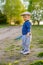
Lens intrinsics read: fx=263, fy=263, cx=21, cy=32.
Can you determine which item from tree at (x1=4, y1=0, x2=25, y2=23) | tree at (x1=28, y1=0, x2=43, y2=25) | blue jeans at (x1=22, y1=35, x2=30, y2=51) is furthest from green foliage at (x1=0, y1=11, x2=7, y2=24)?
blue jeans at (x1=22, y1=35, x2=30, y2=51)

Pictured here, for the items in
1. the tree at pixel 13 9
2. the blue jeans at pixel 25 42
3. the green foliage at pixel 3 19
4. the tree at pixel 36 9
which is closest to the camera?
the blue jeans at pixel 25 42

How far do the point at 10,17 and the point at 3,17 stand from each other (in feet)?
4.68

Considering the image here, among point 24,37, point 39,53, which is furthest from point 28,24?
point 39,53

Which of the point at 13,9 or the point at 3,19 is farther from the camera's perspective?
the point at 3,19

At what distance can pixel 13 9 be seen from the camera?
90.3 feet

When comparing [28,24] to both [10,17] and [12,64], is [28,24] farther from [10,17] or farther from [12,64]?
[10,17]

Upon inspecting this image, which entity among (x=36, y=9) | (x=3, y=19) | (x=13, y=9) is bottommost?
(x=3, y=19)

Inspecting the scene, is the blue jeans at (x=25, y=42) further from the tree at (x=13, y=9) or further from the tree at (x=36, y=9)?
the tree at (x=13, y=9)

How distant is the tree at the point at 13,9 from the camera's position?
1071 inches

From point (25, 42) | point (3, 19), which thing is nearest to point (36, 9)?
A: point (3, 19)

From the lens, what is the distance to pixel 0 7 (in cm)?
3103

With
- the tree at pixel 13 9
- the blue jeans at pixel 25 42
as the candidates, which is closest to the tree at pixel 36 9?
the tree at pixel 13 9

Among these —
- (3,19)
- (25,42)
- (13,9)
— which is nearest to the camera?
(25,42)

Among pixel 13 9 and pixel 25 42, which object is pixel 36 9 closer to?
pixel 13 9
